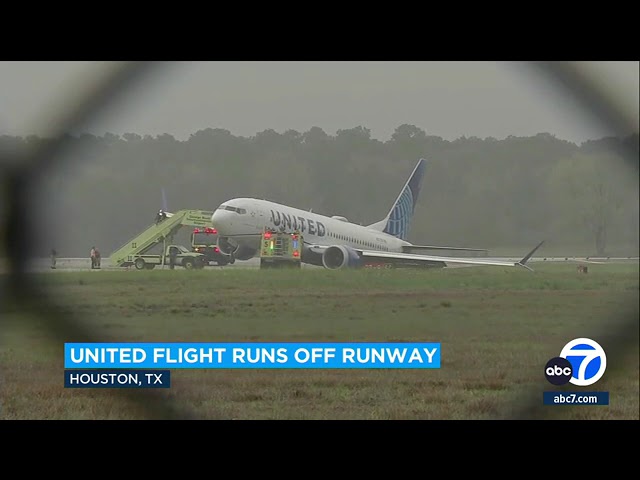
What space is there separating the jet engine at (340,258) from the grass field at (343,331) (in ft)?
0.95

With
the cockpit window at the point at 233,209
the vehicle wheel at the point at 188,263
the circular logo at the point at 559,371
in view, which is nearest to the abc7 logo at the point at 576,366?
the circular logo at the point at 559,371

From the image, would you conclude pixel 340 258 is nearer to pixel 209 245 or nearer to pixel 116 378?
pixel 209 245

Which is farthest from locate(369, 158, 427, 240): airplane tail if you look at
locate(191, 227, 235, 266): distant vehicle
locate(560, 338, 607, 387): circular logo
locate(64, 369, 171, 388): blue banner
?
locate(64, 369, 171, 388): blue banner

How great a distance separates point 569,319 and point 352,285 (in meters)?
2.35

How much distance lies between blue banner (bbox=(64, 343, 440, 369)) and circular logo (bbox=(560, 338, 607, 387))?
117 cm

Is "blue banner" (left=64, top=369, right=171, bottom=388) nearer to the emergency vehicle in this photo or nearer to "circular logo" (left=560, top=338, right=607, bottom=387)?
the emergency vehicle

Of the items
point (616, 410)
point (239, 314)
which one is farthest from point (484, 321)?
point (239, 314)

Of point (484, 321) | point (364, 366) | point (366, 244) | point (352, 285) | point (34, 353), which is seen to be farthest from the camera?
point (366, 244)

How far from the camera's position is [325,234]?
1037 cm

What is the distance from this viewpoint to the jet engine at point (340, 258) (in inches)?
398

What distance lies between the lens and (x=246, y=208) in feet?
32.4

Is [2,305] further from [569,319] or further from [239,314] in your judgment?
[569,319]

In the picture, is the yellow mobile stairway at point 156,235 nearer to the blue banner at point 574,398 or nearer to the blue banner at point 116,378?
the blue banner at point 116,378

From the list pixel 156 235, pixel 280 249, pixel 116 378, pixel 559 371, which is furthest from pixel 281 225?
pixel 559 371
